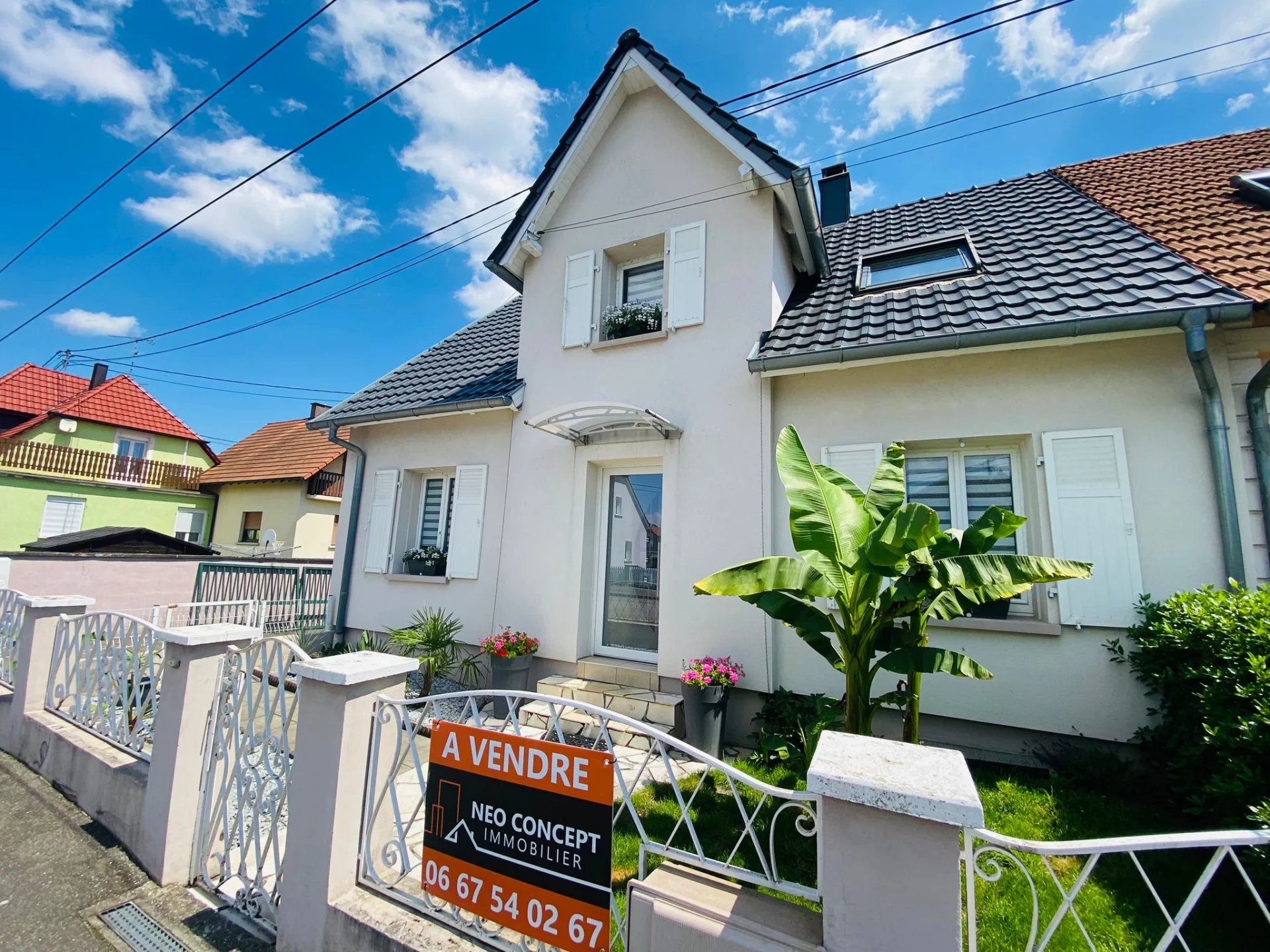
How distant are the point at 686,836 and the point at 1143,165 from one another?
38.7 feet

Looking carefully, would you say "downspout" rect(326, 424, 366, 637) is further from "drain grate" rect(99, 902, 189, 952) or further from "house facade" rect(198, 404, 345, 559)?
"house facade" rect(198, 404, 345, 559)

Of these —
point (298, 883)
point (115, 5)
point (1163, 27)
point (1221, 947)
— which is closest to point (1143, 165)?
point (1163, 27)

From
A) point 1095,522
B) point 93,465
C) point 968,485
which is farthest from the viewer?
point 93,465

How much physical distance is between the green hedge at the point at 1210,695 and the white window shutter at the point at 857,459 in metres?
2.44

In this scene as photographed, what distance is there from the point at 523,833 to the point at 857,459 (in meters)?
4.71

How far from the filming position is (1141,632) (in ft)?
14.1

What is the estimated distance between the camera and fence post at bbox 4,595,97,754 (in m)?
4.93

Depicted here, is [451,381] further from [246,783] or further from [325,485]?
[325,485]

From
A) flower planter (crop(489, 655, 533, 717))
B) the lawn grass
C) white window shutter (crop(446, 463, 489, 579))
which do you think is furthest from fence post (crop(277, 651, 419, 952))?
white window shutter (crop(446, 463, 489, 579))

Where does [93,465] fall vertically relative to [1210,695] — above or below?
above

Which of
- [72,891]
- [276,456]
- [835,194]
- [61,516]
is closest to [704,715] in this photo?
[72,891]

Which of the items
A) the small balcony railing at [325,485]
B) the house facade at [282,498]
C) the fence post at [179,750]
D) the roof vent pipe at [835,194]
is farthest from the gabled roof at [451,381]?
the small balcony railing at [325,485]

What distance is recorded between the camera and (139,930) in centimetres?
290

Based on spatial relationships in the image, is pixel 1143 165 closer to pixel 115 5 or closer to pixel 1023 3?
pixel 1023 3
